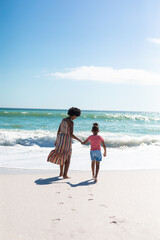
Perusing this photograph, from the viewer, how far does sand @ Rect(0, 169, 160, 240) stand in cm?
265

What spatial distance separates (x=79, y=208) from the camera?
3373 millimetres

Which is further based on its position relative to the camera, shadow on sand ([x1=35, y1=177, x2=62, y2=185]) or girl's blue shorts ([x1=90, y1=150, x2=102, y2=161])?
girl's blue shorts ([x1=90, y1=150, x2=102, y2=161])

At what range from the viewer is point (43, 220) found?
295cm

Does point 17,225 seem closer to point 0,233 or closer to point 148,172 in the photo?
point 0,233

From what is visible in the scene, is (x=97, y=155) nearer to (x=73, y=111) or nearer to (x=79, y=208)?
(x=73, y=111)

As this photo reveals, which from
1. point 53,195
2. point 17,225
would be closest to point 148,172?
point 53,195

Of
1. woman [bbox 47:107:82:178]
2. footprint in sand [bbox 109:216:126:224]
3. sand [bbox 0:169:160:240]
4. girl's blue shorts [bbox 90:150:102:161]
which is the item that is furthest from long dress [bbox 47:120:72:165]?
footprint in sand [bbox 109:216:126:224]

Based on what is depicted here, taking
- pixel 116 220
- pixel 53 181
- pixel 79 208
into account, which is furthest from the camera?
pixel 53 181

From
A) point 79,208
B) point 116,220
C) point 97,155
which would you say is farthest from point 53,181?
point 116,220

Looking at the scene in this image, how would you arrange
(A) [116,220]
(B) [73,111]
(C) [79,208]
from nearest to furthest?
(A) [116,220], (C) [79,208], (B) [73,111]

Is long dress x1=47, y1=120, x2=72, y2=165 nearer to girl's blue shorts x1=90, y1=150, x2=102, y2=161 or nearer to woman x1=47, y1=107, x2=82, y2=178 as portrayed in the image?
woman x1=47, y1=107, x2=82, y2=178

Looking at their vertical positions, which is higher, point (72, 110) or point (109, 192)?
point (72, 110)

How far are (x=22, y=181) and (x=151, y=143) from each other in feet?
34.8

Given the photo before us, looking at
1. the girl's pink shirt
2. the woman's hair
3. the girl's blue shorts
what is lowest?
the girl's blue shorts
